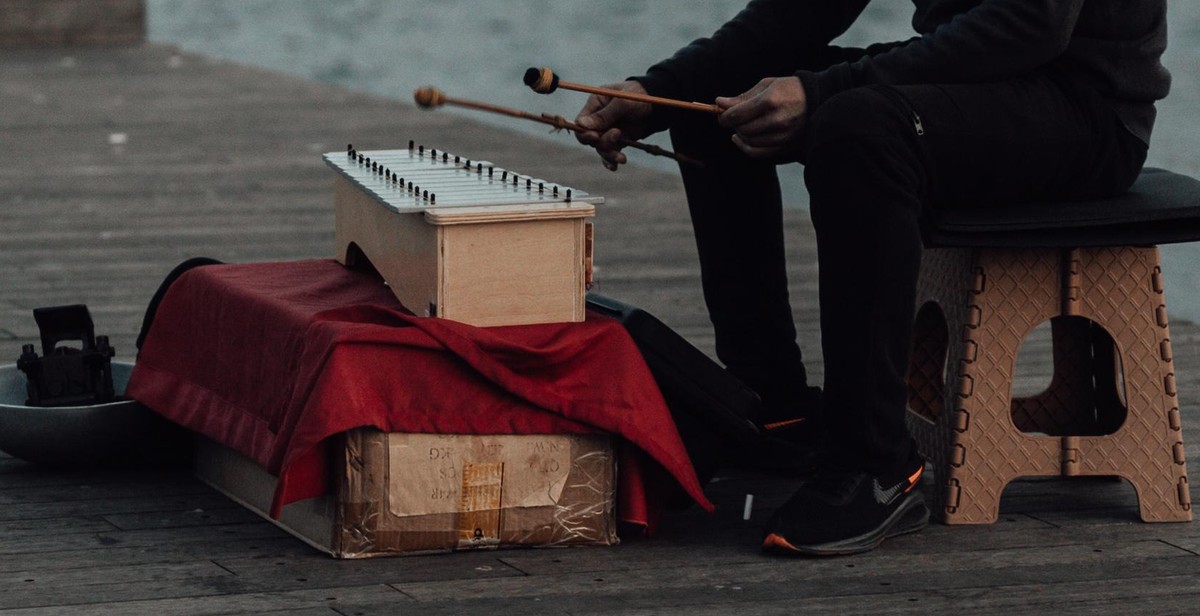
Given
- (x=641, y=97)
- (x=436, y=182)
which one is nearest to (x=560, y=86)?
(x=641, y=97)

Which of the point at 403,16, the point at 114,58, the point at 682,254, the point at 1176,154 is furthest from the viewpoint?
the point at 403,16

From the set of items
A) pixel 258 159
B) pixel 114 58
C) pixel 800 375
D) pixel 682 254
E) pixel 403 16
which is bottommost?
pixel 800 375

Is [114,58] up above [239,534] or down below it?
above

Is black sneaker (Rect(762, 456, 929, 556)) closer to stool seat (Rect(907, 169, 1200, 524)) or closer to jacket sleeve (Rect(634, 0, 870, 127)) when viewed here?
stool seat (Rect(907, 169, 1200, 524))

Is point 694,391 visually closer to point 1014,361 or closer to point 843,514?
point 843,514

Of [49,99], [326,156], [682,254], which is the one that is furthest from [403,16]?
[326,156]

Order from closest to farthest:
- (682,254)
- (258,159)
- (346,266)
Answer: (346,266)
(682,254)
(258,159)

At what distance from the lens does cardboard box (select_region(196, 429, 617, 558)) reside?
218cm

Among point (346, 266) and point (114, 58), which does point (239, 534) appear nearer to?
point (346, 266)

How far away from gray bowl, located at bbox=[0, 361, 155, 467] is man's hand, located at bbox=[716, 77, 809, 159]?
907 millimetres

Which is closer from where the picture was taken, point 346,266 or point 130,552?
point 130,552

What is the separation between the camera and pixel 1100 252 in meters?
2.39

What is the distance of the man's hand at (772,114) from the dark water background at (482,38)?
344 inches

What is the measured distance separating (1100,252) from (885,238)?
352 millimetres
